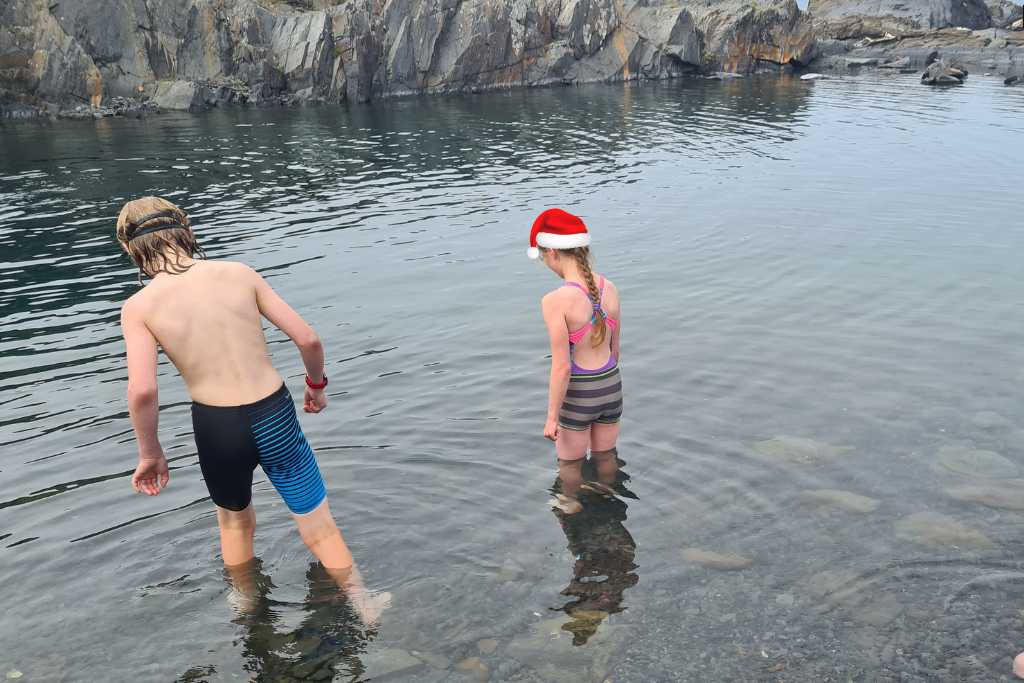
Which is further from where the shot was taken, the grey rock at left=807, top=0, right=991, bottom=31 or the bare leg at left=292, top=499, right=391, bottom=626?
the grey rock at left=807, top=0, right=991, bottom=31

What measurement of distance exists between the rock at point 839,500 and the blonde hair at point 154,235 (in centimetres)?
570

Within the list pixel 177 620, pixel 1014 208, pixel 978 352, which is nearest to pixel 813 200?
pixel 1014 208

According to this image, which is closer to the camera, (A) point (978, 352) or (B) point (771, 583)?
(B) point (771, 583)

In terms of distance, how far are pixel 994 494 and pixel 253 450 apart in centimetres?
643

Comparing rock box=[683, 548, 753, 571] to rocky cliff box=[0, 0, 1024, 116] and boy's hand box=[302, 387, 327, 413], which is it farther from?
rocky cliff box=[0, 0, 1024, 116]

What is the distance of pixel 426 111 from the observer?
169 ft

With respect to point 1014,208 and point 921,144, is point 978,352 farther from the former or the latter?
point 921,144

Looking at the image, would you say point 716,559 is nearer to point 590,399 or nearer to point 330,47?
point 590,399

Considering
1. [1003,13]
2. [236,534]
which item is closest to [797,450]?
[236,534]

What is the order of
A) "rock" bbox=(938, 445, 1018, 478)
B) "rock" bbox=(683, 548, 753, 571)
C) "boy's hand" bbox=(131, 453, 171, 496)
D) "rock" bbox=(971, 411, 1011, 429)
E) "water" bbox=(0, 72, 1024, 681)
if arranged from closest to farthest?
"boy's hand" bbox=(131, 453, 171, 496) → "water" bbox=(0, 72, 1024, 681) → "rock" bbox=(683, 548, 753, 571) → "rock" bbox=(938, 445, 1018, 478) → "rock" bbox=(971, 411, 1011, 429)

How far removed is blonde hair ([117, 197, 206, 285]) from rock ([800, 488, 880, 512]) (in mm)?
5695

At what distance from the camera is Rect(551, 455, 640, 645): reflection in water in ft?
20.7

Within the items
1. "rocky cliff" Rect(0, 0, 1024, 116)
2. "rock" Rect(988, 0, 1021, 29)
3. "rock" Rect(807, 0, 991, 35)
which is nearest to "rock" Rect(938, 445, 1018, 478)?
"rocky cliff" Rect(0, 0, 1024, 116)

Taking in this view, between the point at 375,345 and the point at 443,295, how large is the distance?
2925 mm
